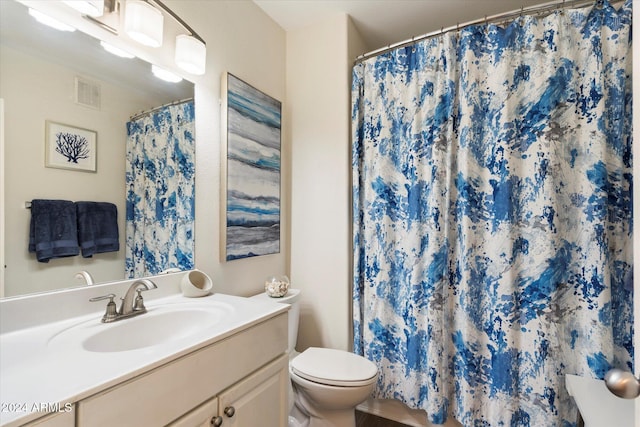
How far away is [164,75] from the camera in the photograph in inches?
53.5

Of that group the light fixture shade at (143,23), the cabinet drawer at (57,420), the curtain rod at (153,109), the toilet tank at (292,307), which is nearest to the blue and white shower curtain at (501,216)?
the toilet tank at (292,307)

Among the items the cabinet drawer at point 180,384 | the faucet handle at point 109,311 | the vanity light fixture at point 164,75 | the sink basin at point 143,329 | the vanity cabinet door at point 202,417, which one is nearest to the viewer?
the cabinet drawer at point 180,384

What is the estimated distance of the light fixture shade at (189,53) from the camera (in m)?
1.36

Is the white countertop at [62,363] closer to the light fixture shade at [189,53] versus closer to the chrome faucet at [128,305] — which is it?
the chrome faucet at [128,305]

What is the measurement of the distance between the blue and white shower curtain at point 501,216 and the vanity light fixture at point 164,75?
1107mm

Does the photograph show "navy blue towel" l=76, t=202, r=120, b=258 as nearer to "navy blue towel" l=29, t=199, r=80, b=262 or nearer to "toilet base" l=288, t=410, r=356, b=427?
"navy blue towel" l=29, t=199, r=80, b=262

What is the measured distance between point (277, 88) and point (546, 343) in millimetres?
2093

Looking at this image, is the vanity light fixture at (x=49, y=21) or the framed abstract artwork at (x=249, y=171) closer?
the vanity light fixture at (x=49, y=21)

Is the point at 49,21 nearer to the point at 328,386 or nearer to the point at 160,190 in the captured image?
the point at 160,190

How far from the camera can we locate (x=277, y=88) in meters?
2.07

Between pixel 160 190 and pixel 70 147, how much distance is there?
361 millimetres

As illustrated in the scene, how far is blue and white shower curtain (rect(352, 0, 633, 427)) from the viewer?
1362mm

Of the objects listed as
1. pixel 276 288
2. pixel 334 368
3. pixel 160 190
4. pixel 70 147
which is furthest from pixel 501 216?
pixel 70 147

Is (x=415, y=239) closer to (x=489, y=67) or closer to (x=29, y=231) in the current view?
(x=489, y=67)
